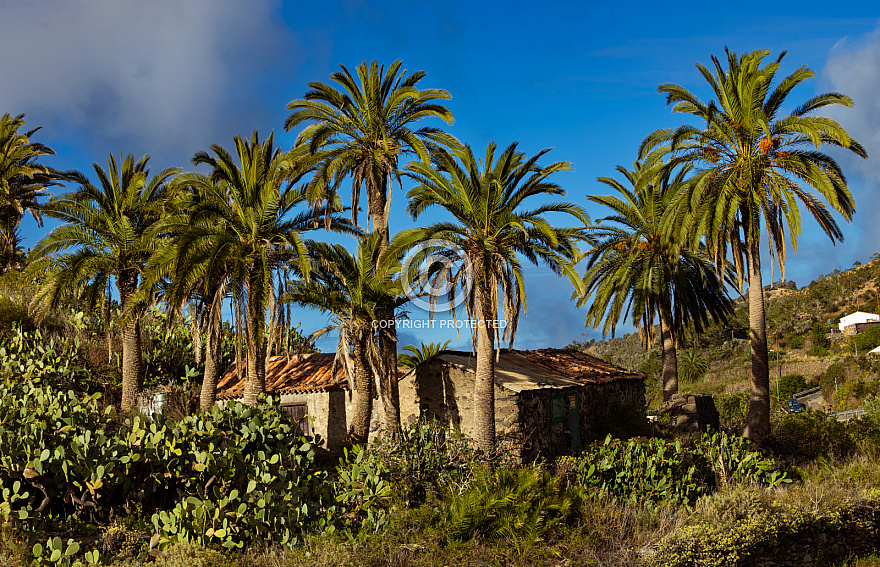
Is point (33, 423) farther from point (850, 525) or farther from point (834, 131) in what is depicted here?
point (834, 131)

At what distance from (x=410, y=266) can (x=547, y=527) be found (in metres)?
9.31

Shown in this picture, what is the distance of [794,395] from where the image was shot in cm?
4559

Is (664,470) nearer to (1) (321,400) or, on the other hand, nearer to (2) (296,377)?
(1) (321,400)

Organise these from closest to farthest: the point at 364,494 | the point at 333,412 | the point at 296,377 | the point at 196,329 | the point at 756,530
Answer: the point at 364,494
the point at 756,530
the point at 196,329
the point at 333,412
the point at 296,377

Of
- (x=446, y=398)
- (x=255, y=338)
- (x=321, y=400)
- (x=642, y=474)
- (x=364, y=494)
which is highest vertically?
(x=255, y=338)

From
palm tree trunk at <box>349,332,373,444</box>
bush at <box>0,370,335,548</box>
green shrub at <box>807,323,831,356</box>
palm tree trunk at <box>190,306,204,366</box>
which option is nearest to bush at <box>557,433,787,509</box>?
bush at <box>0,370,335,548</box>

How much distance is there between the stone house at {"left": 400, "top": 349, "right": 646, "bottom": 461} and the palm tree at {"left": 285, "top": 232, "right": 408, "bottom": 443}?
1.81 m

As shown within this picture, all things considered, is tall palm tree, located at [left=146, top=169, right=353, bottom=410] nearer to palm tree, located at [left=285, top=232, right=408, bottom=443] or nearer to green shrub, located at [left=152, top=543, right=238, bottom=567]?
palm tree, located at [left=285, top=232, right=408, bottom=443]

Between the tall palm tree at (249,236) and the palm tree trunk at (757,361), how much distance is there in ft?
47.7

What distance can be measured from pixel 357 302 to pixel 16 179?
23326mm

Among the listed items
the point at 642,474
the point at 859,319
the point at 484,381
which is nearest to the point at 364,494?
the point at 484,381

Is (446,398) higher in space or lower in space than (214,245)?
lower

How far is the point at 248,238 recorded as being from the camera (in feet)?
66.4

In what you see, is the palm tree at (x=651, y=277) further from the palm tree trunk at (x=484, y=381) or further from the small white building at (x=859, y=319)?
the small white building at (x=859, y=319)
